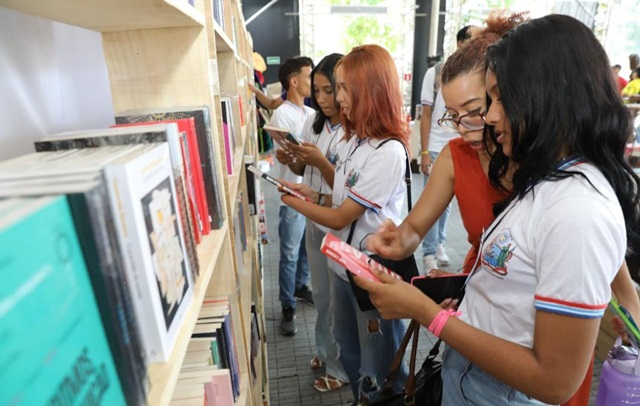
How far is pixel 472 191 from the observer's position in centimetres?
116

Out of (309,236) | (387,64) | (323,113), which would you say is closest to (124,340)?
(387,64)

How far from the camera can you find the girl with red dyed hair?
151 centimetres

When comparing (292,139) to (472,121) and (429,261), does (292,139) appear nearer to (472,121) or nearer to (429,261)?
(472,121)

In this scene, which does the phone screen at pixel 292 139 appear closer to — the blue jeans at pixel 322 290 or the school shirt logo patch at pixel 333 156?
the school shirt logo patch at pixel 333 156

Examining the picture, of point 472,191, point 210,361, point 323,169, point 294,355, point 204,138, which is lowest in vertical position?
point 294,355

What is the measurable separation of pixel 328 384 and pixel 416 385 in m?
1.03

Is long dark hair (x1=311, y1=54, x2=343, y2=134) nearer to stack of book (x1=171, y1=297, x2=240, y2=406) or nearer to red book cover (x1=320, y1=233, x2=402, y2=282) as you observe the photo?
red book cover (x1=320, y1=233, x2=402, y2=282)

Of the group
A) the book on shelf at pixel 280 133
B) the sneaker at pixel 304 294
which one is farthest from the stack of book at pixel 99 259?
the sneaker at pixel 304 294

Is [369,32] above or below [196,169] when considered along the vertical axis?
above

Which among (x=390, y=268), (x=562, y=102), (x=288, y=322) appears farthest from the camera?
(x=288, y=322)

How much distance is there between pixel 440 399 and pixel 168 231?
1094 mm

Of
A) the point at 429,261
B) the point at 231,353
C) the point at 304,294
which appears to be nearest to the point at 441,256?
the point at 429,261

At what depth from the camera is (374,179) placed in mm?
1494

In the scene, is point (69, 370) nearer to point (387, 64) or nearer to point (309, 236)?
point (387, 64)
